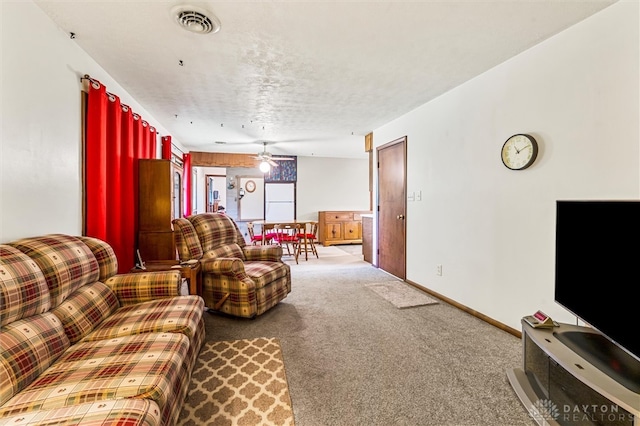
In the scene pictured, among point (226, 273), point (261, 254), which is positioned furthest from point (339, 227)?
point (226, 273)

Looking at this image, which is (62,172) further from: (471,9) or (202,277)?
(471,9)

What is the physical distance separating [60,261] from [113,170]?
1.47 metres

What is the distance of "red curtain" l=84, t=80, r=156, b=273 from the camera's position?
2.39 metres

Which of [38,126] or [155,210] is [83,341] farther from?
[155,210]

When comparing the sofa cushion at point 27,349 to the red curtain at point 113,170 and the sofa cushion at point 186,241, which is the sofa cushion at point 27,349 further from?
the sofa cushion at point 186,241

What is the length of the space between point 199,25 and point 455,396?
2.88 meters

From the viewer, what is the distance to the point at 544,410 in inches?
58.9

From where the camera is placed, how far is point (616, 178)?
71.4 inches

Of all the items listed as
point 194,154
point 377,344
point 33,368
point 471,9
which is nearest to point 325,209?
point 194,154

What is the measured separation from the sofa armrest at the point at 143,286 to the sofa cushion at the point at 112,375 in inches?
20.1

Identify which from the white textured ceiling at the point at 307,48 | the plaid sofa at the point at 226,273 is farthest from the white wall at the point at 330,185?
the plaid sofa at the point at 226,273

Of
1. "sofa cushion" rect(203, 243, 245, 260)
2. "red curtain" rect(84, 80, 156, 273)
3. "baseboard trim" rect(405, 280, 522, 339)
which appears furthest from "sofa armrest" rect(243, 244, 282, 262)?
"baseboard trim" rect(405, 280, 522, 339)

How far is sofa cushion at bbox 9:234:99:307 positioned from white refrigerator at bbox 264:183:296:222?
234 inches

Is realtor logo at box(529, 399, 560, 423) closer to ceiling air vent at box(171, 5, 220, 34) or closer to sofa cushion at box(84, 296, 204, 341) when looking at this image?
sofa cushion at box(84, 296, 204, 341)
